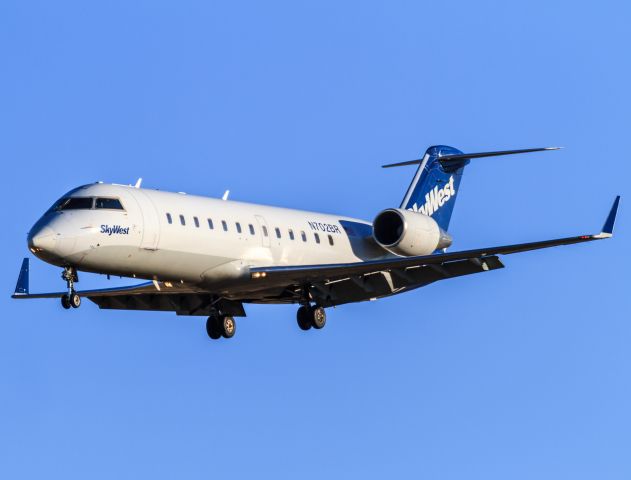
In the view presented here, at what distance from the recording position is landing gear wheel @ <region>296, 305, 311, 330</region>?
3188 centimetres

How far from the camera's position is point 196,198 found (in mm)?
30484

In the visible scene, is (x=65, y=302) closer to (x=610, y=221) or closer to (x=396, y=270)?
(x=396, y=270)

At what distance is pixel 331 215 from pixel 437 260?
4.08m

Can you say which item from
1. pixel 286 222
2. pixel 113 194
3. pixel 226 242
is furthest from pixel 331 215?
pixel 113 194

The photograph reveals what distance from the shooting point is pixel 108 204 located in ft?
94.7

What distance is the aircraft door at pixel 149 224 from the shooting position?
1137 inches

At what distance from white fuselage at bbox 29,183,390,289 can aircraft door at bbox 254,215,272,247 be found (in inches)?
1.0

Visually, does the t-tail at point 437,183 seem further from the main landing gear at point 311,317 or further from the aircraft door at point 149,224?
the aircraft door at point 149,224

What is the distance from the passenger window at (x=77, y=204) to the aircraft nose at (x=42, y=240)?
34.0 inches

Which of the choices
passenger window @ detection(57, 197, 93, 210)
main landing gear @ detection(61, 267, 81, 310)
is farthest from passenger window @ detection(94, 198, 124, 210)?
main landing gear @ detection(61, 267, 81, 310)

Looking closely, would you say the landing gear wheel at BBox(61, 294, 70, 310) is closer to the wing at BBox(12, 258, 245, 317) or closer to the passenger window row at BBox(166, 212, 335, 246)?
the passenger window row at BBox(166, 212, 335, 246)

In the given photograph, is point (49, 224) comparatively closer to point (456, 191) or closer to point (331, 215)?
point (331, 215)

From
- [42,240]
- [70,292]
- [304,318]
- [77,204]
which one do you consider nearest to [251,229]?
[304,318]

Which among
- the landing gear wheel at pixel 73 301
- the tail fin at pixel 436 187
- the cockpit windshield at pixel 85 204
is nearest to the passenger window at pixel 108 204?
the cockpit windshield at pixel 85 204
